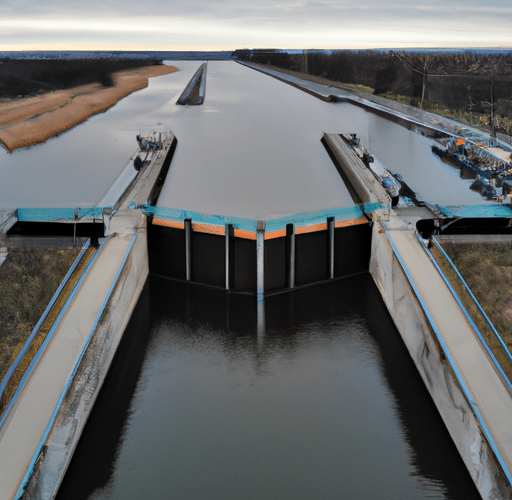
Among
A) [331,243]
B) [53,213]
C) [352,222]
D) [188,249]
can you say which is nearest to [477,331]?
[331,243]

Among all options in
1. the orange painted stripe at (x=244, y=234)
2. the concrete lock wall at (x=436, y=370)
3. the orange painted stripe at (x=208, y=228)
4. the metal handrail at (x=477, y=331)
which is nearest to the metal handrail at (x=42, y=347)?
the orange painted stripe at (x=208, y=228)

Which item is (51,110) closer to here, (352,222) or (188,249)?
(188,249)

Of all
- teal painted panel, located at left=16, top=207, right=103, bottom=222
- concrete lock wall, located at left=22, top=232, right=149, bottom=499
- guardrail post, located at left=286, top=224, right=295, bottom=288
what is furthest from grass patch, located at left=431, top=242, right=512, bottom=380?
teal painted panel, located at left=16, top=207, right=103, bottom=222

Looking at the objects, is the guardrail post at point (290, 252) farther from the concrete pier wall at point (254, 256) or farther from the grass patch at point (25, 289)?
the grass patch at point (25, 289)

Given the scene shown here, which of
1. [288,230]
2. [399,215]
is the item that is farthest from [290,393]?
[399,215]

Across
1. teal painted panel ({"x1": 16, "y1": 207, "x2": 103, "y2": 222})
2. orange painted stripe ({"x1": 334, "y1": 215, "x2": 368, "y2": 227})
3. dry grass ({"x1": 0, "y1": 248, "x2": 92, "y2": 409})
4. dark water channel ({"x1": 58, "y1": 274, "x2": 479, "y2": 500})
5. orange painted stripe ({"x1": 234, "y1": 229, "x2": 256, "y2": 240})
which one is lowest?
dark water channel ({"x1": 58, "y1": 274, "x2": 479, "y2": 500})

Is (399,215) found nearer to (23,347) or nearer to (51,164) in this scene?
(23,347)

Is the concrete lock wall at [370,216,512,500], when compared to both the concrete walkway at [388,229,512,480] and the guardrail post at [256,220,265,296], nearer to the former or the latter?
the concrete walkway at [388,229,512,480]
